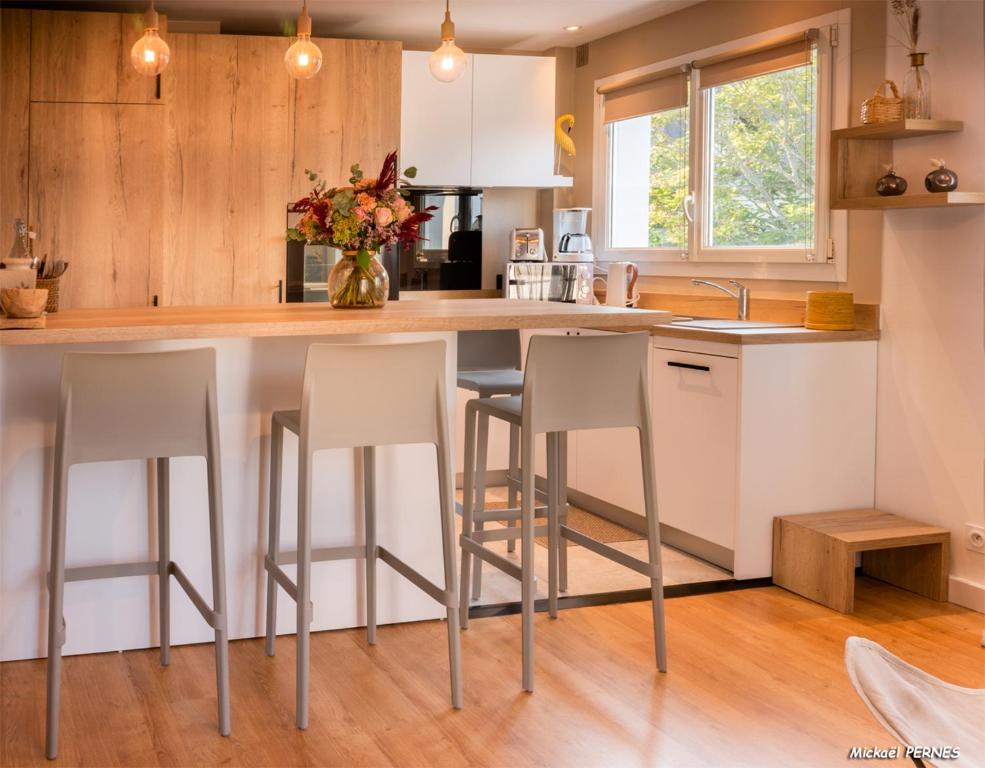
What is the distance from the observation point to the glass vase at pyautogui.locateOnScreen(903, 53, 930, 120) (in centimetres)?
371

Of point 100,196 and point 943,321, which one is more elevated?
point 100,196

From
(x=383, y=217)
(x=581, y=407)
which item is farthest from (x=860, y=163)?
(x=383, y=217)

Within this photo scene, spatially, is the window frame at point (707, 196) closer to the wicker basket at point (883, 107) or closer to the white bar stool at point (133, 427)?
the wicker basket at point (883, 107)

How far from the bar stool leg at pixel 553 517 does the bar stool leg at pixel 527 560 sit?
1.96 ft

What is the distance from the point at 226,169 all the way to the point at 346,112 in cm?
65

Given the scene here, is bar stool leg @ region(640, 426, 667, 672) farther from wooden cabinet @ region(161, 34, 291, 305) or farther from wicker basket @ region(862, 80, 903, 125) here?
wooden cabinet @ region(161, 34, 291, 305)

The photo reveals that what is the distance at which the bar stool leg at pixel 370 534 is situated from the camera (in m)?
3.22

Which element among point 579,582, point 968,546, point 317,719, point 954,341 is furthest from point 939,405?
point 317,719

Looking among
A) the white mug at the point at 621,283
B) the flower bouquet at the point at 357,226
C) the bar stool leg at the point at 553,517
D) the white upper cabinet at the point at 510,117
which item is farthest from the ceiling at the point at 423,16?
the bar stool leg at the point at 553,517

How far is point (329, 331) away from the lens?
2.85m

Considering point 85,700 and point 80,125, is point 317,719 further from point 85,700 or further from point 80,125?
point 80,125

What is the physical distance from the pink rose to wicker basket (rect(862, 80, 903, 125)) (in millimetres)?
1754

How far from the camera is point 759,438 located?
392 cm

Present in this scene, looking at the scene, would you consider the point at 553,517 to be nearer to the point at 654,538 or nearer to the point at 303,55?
the point at 654,538
